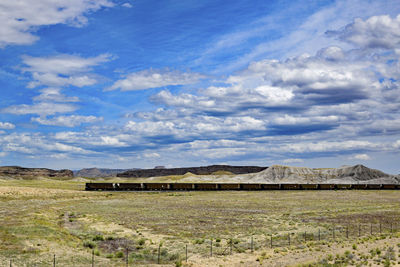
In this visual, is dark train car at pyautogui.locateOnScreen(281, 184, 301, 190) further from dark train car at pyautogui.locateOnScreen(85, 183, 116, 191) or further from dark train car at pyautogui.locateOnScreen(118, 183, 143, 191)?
dark train car at pyautogui.locateOnScreen(85, 183, 116, 191)

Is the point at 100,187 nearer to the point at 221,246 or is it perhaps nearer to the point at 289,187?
the point at 289,187

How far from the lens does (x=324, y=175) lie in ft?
543

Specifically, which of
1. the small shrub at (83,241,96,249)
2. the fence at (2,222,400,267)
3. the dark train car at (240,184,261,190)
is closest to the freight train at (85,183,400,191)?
the dark train car at (240,184,261,190)

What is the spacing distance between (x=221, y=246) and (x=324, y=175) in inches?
5768

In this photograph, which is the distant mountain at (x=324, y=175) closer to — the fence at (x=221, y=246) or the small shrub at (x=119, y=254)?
the fence at (x=221, y=246)

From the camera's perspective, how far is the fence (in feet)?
82.2

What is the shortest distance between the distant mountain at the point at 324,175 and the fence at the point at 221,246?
124 metres

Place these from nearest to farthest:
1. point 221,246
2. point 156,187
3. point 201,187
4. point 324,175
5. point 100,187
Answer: point 221,246 → point 100,187 → point 156,187 → point 201,187 → point 324,175

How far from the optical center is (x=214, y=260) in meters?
25.5

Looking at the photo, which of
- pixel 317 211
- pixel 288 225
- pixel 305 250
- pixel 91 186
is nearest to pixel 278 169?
pixel 91 186

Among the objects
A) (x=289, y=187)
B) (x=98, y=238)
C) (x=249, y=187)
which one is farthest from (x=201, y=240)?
(x=289, y=187)

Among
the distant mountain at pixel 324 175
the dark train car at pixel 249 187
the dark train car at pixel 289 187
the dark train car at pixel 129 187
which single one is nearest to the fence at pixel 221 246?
the dark train car at pixel 249 187

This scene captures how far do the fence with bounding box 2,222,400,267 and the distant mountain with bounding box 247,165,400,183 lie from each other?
408ft

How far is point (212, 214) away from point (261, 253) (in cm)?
2231
